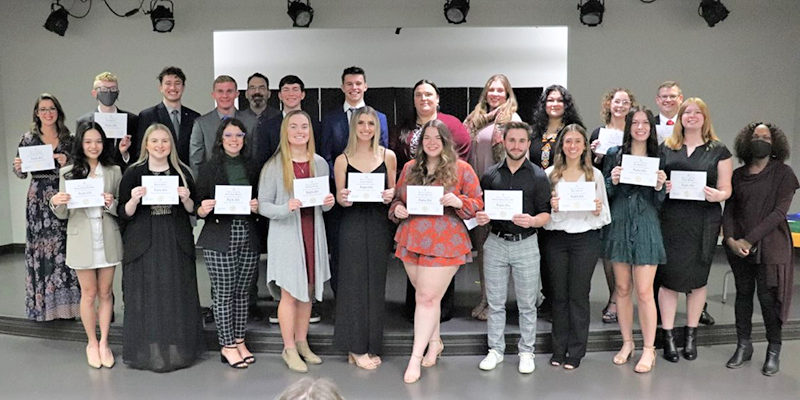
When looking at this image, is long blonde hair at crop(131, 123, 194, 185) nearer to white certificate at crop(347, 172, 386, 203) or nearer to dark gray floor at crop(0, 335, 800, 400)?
white certificate at crop(347, 172, 386, 203)

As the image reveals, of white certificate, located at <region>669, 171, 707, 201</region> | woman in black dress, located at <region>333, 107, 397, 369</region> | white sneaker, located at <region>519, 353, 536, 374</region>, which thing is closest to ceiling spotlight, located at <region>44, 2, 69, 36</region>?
woman in black dress, located at <region>333, 107, 397, 369</region>

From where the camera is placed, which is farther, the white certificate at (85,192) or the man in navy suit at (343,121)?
the man in navy suit at (343,121)

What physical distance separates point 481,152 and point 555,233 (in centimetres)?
77

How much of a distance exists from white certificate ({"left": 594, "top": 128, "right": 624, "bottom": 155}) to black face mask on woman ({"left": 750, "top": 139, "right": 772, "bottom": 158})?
29.9 inches

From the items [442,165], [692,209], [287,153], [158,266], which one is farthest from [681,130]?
[158,266]

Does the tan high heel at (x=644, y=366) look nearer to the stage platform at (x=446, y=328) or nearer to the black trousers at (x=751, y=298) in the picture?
the stage platform at (x=446, y=328)

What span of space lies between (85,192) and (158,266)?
60 centimetres

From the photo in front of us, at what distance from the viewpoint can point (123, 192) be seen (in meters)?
3.55

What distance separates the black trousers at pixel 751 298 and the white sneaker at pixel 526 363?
137 cm

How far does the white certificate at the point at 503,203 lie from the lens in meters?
3.48

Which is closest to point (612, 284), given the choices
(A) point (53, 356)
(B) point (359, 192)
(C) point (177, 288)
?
(B) point (359, 192)

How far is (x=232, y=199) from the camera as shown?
3.51 m

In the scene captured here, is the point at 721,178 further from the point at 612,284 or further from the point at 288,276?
the point at 288,276

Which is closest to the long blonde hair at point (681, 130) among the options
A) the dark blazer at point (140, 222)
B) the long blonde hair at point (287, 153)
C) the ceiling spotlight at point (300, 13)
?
the long blonde hair at point (287, 153)
